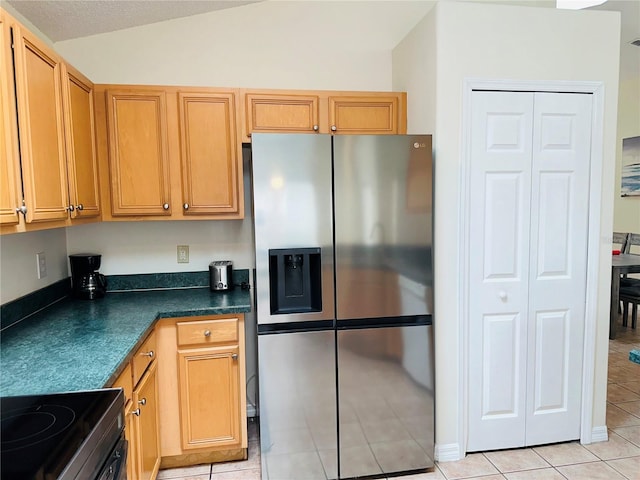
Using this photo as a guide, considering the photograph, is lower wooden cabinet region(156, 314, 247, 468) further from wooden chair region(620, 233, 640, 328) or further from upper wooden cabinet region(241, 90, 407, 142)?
wooden chair region(620, 233, 640, 328)

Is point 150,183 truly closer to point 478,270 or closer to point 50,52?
point 50,52

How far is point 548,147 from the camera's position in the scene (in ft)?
7.89

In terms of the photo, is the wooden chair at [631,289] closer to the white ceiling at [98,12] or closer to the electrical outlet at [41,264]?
the white ceiling at [98,12]

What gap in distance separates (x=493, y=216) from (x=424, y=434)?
125 cm

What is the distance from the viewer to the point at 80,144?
2168 millimetres

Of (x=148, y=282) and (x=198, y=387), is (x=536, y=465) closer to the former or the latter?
(x=198, y=387)

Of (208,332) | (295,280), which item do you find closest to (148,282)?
(208,332)

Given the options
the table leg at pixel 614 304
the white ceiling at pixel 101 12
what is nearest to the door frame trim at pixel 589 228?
the white ceiling at pixel 101 12

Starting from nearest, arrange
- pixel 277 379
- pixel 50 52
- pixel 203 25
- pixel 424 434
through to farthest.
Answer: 1. pixel 50 52
2. pixel 277 379
3. pixel 424 434
4. pixel 203 25

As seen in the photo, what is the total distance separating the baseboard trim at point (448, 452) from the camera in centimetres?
245

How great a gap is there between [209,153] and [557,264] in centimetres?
209

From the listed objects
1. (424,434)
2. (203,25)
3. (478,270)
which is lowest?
(424,434)

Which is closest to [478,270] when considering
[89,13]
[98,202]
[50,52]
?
[98,202]

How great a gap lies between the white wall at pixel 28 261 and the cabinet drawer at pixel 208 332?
78 cm
